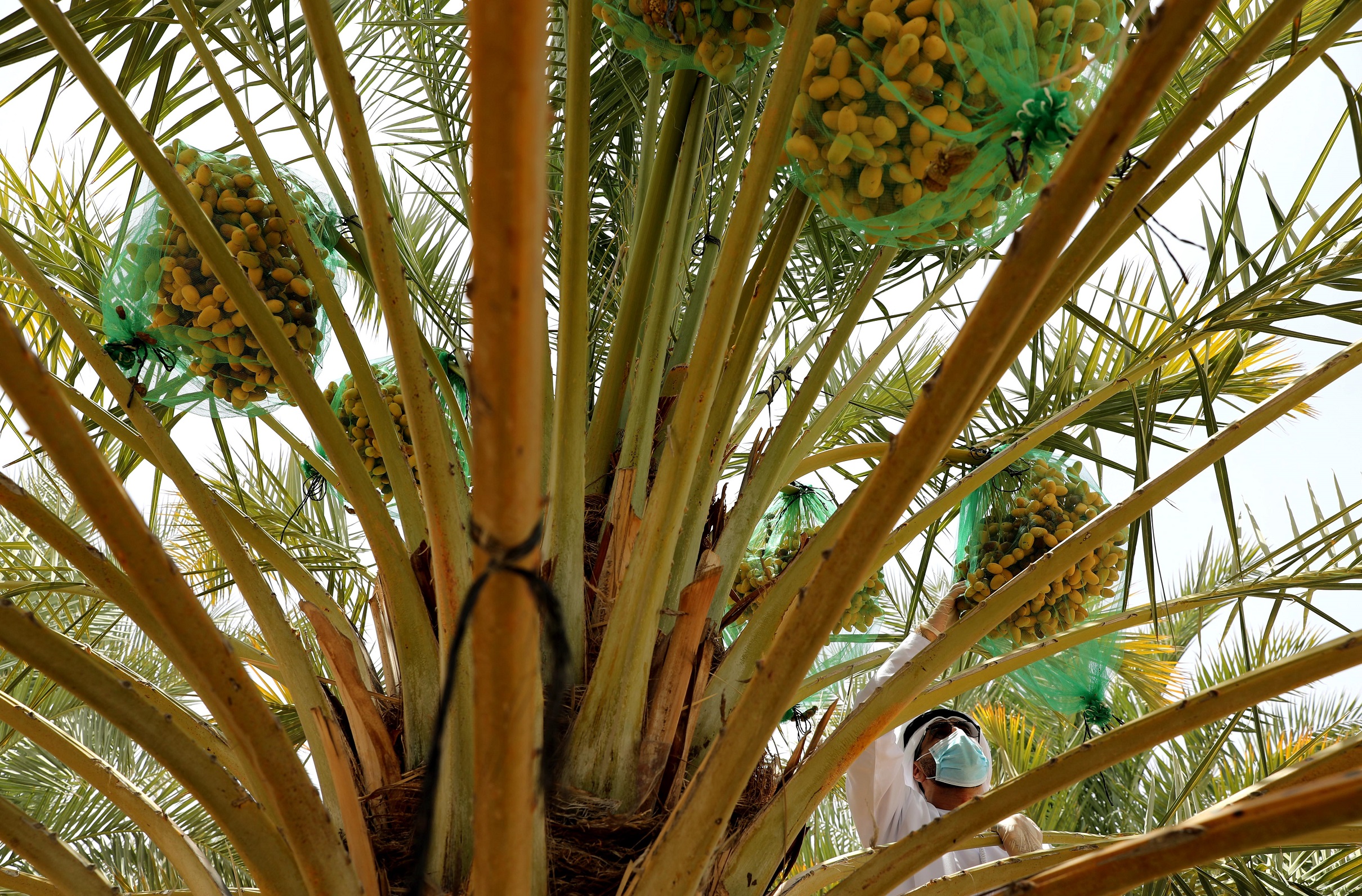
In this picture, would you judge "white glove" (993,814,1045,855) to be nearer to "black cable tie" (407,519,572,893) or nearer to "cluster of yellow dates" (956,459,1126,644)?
"cluster of yellow dates" (956,459,1126,644)

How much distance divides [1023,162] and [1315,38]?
51 centimetres

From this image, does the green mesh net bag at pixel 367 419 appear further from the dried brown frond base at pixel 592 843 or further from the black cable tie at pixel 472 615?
the black cable tie at pixel 472 615

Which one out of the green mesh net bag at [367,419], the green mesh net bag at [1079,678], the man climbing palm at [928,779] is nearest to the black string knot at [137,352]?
the green mesh net bag at [367,419]

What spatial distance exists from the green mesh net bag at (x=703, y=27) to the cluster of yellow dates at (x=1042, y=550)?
3.87 ft

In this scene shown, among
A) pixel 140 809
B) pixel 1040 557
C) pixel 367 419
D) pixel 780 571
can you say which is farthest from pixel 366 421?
pixel 1040 557

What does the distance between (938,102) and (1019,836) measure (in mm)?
1642

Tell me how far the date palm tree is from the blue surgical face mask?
1.63ft

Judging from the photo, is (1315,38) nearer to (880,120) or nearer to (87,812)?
(880,120)

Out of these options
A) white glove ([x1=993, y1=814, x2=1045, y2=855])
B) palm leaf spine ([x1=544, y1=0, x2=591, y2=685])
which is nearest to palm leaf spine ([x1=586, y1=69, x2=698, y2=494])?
palm leaf spine ([x1=544, y1=0, x2=591, y2=685])

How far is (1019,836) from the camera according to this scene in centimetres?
215

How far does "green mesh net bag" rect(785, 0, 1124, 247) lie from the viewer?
3.87ft

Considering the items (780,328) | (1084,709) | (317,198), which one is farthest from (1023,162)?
(1084,709)

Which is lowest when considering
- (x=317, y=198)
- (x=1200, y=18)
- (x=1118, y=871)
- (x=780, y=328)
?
(x=1118, y=871)

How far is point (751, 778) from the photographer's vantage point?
1.46 meters
